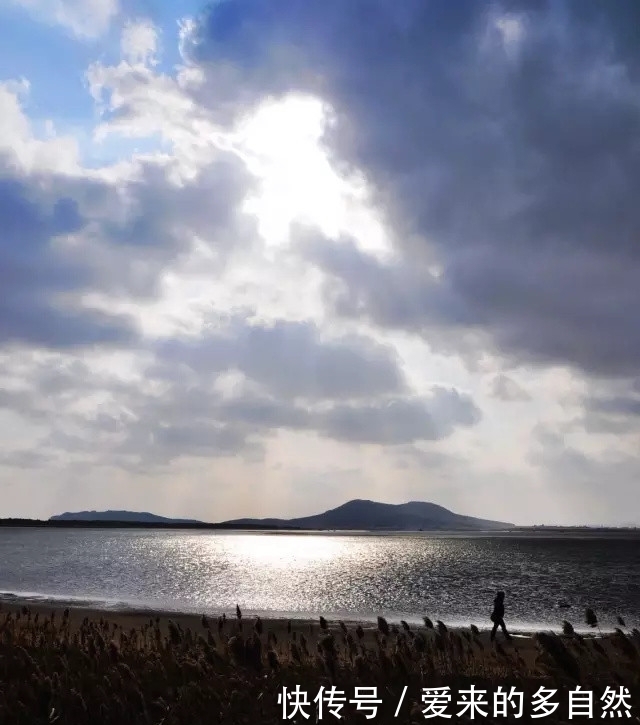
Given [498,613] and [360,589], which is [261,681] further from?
[360,589]

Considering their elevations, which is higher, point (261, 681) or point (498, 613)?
point (261, 681)

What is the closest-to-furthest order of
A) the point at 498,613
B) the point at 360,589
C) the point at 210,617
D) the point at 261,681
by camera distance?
the point at 261,681 → the point at 498,613 → the point at 210,617 → the point at 360,589

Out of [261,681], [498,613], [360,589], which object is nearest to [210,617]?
[498,613]

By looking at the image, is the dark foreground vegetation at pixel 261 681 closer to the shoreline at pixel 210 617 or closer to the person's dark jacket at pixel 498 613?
the person's dark jacket at pixel 498 613

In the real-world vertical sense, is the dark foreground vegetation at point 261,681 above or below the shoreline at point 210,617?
above

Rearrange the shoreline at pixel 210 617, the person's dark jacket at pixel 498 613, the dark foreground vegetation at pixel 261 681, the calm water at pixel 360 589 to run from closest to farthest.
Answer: the dark foreground vegetation at pixel 261 681 → the person's dark jacket at pixel 498 613 → the shoreline at pixel 210 617 → the calm water at pixel 360 589

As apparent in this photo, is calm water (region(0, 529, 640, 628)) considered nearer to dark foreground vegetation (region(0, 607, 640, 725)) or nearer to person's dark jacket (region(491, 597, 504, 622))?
person's dark jacket (region(491, 597, 504, 622))

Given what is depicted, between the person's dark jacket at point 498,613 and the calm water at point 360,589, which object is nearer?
the person's dark jacket at point 498,613

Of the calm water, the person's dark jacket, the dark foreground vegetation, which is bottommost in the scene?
the calm water

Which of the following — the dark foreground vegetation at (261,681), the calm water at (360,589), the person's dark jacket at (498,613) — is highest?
the dark foreground vegetation at (261,681)

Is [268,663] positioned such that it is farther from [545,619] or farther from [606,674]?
[545,619]

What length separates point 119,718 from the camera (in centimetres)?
856

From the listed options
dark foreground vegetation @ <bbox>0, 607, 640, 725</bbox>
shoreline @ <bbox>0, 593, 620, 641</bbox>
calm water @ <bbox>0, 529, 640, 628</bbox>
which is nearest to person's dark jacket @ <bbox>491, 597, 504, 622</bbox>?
shoreline @ <bbox>0, 593, 620, 641</bbox>

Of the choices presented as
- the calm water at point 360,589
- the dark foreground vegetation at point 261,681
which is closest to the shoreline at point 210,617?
the calm water at point 360,589
